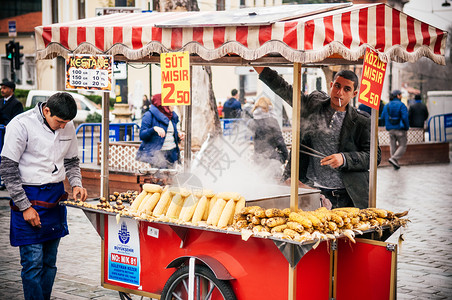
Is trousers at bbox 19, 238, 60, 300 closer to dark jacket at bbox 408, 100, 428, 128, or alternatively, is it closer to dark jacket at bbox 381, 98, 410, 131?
dark jacket at bbox 381, 98, 410, 131

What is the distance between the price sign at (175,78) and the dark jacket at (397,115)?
11.5 m

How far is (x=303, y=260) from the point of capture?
13.4 ft

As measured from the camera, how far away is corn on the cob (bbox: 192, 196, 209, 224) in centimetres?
443

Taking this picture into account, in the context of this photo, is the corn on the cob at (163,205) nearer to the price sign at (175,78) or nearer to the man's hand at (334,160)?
the price sign at (175,78)

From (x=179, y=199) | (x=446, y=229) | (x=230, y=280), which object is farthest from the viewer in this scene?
(x=446, y=229)

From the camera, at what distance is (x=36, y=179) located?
4.69m

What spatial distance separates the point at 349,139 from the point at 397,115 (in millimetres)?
10628

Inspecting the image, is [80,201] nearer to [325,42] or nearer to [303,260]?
[303,260]

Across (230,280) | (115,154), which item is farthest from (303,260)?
(115,154)

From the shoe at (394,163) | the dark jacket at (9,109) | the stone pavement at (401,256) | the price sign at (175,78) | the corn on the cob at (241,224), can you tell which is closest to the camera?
the corn on the cob at (241,224)

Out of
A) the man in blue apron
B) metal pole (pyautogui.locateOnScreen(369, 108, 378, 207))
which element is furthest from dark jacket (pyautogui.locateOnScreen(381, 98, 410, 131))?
the man in blue apron

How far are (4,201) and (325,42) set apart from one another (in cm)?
796

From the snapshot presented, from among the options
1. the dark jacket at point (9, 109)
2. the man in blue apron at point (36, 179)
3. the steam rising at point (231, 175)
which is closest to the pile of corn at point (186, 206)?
the steam rising at point (231, 175)

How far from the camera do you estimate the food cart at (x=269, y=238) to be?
3.94 meters
